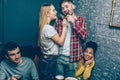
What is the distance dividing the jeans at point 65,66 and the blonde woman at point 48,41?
103 mm

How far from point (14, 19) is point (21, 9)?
0.28m

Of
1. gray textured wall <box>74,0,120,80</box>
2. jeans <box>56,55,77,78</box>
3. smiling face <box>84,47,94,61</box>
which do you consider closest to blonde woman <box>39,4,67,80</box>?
jeans <box>56,55,77,78</box>

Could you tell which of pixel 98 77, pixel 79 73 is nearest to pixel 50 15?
pixel 79 73

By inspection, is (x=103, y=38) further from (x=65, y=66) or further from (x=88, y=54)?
(x=65, y=66)

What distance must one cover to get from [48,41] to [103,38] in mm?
1101

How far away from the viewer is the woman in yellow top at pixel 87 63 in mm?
4188

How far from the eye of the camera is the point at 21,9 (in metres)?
5.10

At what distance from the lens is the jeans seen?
3932mm

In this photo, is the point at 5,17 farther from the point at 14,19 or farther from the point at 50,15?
the point at 50,15

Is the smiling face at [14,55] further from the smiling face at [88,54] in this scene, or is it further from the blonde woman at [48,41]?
the smiling face at [88,54]

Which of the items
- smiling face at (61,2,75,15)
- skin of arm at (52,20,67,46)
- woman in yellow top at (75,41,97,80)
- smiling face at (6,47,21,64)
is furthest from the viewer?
woman in yellow top at (75,41,97,80)

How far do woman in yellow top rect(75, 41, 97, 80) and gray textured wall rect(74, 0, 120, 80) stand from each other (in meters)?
0.15

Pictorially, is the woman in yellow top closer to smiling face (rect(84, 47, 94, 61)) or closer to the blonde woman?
smiling face (rect(84, 47, 94, 61))

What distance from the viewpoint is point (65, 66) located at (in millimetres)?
4004
